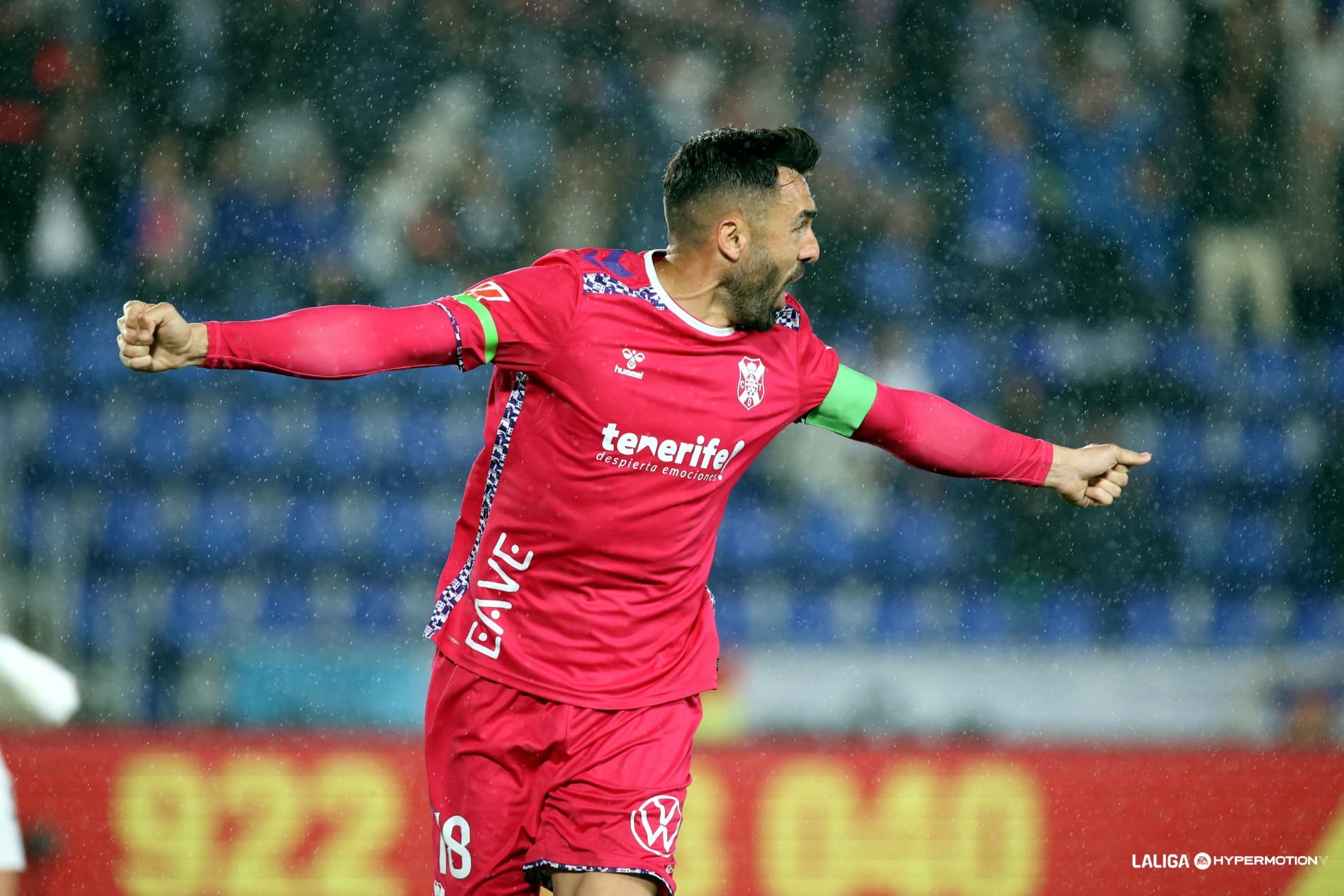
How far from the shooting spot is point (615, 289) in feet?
7.53

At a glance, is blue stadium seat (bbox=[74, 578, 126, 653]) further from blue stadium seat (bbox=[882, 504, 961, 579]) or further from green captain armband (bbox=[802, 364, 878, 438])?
green captain armband (bbox=[802, 364, 878, 438])

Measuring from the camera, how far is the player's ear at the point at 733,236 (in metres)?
2.33

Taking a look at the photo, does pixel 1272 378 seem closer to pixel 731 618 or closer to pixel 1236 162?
pixel 1236 162

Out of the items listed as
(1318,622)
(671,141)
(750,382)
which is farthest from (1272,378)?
(750,382)

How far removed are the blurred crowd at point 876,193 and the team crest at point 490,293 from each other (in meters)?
3.69

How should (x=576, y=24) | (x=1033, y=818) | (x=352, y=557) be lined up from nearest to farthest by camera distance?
(x=1033, y=818)
(x=352, y=557)
(x=576, y=24)

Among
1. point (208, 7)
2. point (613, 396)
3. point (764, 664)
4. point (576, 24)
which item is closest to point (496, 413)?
point (613, 396)

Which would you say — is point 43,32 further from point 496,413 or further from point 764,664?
point 496,413

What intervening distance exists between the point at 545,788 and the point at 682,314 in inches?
32.4

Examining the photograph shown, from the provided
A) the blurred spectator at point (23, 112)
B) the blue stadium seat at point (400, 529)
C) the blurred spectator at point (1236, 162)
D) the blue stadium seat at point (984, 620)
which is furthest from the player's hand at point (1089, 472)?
the blurred spectator at point (23, 112)

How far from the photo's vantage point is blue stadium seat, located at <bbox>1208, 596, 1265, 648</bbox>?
5.60 meters

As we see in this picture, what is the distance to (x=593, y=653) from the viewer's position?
2.32 m

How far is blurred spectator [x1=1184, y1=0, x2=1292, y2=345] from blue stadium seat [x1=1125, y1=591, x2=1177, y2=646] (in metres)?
1.24

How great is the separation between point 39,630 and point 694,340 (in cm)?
391
